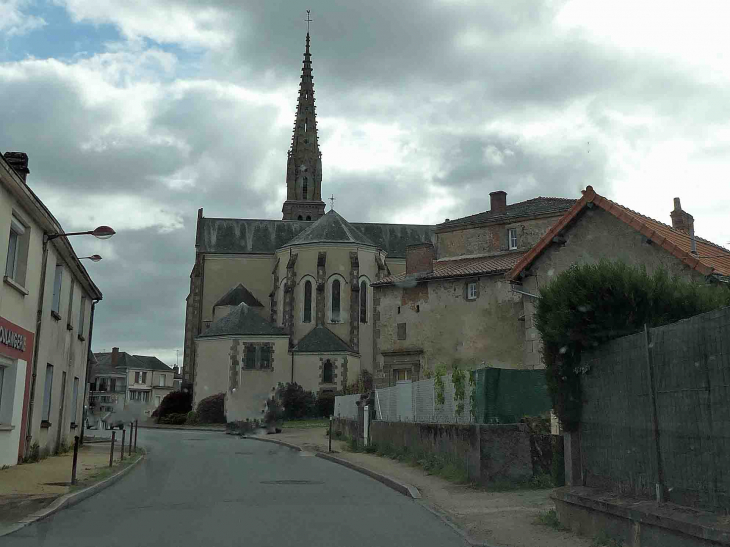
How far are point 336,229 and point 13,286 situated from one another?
46.8 meters

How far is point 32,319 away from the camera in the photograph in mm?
17281

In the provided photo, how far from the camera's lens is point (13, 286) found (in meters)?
15.5

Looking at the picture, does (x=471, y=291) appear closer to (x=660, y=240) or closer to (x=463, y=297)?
(x=463, y=297)

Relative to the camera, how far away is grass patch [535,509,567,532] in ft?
29.8

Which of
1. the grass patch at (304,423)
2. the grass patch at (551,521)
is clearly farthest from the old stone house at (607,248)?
the grass patch at (304,423)

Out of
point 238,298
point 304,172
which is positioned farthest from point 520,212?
point 304,172

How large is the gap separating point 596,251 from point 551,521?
11.3 metres

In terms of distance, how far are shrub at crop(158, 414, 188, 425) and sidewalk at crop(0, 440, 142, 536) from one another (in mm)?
35834

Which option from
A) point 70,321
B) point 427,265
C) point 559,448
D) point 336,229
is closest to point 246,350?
point 336,229

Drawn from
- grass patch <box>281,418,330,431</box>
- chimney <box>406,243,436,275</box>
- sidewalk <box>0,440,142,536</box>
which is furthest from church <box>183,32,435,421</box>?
sidewalk <box>0,440,142,536</box>

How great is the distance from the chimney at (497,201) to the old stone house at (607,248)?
48.3 ft

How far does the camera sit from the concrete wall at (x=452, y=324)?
103 feet

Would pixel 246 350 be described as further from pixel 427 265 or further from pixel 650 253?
pixel 650 253

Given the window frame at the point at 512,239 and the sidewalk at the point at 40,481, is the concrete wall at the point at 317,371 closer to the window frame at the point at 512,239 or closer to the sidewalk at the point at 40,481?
the window frame at the point at 512,239
